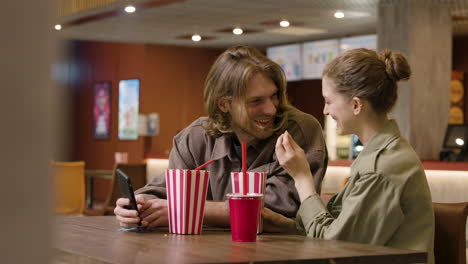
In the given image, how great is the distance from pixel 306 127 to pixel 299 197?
0.28m

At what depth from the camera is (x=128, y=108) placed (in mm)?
12883

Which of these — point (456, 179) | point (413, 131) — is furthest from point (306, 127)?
point (413, 131)

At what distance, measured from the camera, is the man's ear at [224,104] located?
2350 millimetres

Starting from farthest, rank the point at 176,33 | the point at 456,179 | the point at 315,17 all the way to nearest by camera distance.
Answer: the point at 176,33 → the point at 315,17 → the point at 456,179

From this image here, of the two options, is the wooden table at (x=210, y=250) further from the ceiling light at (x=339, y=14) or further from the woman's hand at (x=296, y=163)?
the ceiling light at (x=339, y=14)

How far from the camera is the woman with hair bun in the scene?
1779mm

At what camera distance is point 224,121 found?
2363 millimetres

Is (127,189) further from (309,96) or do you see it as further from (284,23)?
(309,96)

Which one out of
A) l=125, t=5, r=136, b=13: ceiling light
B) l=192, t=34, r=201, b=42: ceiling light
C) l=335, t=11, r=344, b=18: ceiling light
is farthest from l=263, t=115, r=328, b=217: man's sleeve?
l=192, t=34, r=201, b=42: ceiling light

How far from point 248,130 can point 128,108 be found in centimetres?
1078

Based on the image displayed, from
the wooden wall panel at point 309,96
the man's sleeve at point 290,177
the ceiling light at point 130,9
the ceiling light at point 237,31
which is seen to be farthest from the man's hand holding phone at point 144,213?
the wooden wall panel at point 309,96

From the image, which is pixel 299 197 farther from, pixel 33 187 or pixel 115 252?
pixel 33 187

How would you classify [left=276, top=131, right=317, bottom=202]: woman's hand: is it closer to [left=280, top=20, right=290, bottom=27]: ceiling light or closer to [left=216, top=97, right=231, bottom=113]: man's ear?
[left=216, top=97, right=231, bottom=113]: man's ear

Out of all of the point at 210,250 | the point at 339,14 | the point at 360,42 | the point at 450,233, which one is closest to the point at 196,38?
the point at 360,42
